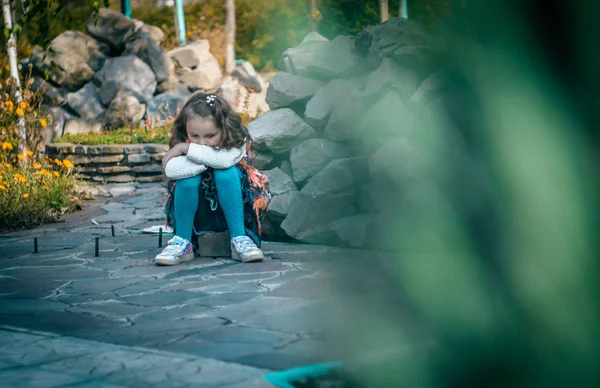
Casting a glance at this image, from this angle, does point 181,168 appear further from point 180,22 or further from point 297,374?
point 180,22

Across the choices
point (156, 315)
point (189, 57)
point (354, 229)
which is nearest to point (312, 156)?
point (354, 229)

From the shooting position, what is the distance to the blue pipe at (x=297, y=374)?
2625 millimetres

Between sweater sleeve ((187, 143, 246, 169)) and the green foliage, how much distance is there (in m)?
6.86

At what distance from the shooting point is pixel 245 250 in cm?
490

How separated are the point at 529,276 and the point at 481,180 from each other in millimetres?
1405

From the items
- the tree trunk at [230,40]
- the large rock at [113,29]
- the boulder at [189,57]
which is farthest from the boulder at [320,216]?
the tree trunk at [230,40]

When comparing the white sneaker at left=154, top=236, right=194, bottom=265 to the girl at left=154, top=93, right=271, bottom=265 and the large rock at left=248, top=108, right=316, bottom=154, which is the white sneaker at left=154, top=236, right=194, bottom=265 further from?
the large rock at left=248, top=108, right=316, bottom=154

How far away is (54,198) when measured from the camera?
7918mm

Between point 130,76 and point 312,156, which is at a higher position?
point 130,76

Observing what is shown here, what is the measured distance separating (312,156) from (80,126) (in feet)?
29.0

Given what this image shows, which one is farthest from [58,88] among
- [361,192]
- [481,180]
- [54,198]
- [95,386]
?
[95,386]

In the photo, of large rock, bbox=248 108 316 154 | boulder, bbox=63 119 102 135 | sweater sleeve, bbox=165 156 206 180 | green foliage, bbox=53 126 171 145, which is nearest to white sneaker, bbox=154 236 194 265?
sweater sleeve, bbox=165 156 206 180

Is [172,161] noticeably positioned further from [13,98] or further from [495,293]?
[13,98]

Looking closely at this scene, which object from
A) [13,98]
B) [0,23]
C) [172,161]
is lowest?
[172,161]
